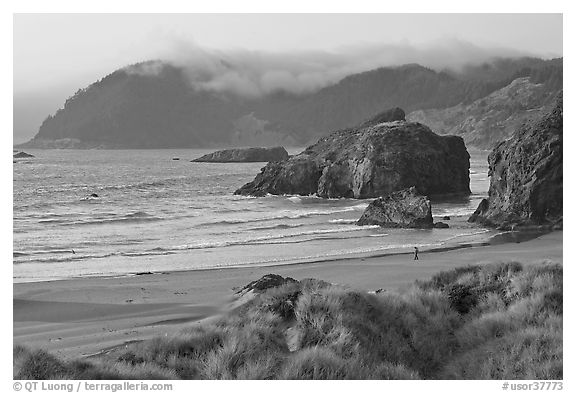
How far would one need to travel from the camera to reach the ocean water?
19.5 m

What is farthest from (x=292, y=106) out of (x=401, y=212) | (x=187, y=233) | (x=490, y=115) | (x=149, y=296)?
(x=490, y=115)

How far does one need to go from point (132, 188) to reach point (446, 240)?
3940cm

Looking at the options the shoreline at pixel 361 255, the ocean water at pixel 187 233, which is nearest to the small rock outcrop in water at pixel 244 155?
the ocean water at pixel 187 233

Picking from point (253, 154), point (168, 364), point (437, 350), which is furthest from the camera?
point (253, 154)

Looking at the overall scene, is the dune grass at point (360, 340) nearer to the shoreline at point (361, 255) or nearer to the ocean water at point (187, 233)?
the shoreline at point (361, 255)

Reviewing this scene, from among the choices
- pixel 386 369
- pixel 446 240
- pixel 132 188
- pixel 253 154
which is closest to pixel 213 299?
pixel 386 369

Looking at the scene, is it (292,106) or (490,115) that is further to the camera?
(490,115)

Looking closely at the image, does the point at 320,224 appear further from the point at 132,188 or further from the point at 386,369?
the point at 132,188

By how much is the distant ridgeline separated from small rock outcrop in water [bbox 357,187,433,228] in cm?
638

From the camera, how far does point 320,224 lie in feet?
103

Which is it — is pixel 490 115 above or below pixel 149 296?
above

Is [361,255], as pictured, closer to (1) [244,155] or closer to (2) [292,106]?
(2) [292,106]

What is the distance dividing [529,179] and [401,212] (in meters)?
6.72

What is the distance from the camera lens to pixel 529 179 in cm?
2755
